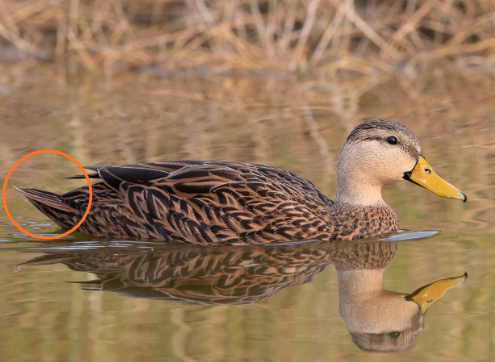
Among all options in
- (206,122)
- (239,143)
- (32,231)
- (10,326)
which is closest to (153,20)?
(206,122)

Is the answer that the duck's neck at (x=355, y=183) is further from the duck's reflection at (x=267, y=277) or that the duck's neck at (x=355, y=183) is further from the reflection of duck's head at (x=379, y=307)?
the reflection of duck's head at (x=379, y=307)

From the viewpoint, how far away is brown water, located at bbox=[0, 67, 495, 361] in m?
4.27

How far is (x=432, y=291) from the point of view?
506cm

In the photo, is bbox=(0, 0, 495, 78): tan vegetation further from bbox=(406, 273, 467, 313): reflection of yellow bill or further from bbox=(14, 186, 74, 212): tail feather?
bbox=(406, 273, 467, 313): reflection of yellow bill

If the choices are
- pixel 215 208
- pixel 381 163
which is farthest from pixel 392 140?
pixel 215 208

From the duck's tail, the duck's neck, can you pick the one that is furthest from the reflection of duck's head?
the duck's tail

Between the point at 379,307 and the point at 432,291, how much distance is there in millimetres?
401

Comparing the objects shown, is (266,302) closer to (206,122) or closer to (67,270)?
(67,270)

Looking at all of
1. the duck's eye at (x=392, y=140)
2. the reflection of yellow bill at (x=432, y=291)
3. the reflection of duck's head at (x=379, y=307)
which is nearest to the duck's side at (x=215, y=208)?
the duck's eye at (x=392, y=140)

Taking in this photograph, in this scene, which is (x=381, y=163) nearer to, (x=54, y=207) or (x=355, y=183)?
(x=355, y=183)

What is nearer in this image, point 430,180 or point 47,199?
point 430,180

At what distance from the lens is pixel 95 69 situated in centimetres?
1507

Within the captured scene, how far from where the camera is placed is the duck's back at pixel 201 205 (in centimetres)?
625

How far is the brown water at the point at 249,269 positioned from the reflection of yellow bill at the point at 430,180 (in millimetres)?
334
